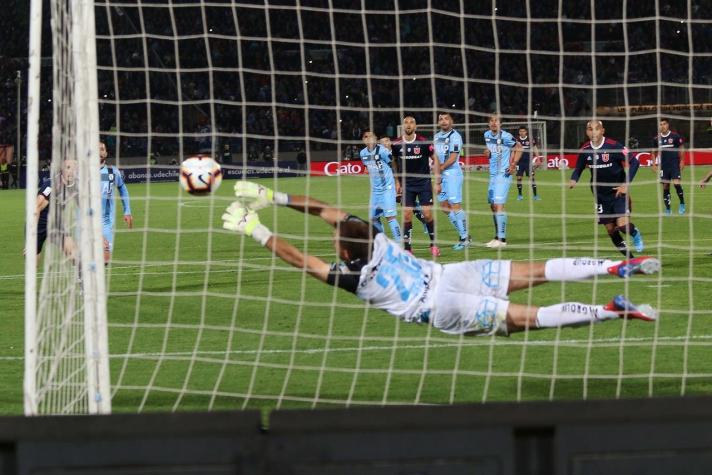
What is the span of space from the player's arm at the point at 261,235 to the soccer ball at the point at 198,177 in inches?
8.1

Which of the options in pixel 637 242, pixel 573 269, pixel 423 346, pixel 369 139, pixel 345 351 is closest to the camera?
pixel 573 269

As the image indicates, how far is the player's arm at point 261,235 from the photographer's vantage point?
7.35 metres

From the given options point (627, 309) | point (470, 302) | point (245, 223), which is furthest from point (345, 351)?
point (627, 309)

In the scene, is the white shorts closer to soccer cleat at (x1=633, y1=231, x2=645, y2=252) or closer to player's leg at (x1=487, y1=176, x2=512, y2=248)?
soccer cleat at (x1=633, y1=231, x2=645, y2=252)

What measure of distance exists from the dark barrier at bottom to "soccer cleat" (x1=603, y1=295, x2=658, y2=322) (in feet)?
11.8

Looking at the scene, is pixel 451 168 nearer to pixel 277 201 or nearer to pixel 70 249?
pixel 277 201

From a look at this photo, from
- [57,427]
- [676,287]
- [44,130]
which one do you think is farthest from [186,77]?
[57,427]

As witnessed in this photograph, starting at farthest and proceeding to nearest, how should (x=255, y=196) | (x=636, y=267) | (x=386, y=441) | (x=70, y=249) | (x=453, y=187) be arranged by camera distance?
1. (x=453, y=187)
2. (x=636, y=267)
3. (x=70, y=249)
4. (x=255, y=196)
5. (x=386, y=441)

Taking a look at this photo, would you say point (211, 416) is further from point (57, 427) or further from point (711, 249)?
point (711, 249)

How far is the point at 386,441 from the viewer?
3973 millimetres

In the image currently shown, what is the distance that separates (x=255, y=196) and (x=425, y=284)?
1.26m

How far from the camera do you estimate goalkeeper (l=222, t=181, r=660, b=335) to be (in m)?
7.57

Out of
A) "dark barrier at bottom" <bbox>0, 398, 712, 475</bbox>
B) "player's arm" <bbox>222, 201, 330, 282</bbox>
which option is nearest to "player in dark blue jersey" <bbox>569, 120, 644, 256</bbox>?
"player's arm" <bbox>222, 201, 330, 282</bbox>

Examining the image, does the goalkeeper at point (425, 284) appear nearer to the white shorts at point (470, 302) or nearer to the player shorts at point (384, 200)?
the white shorts at point (470, 302)
